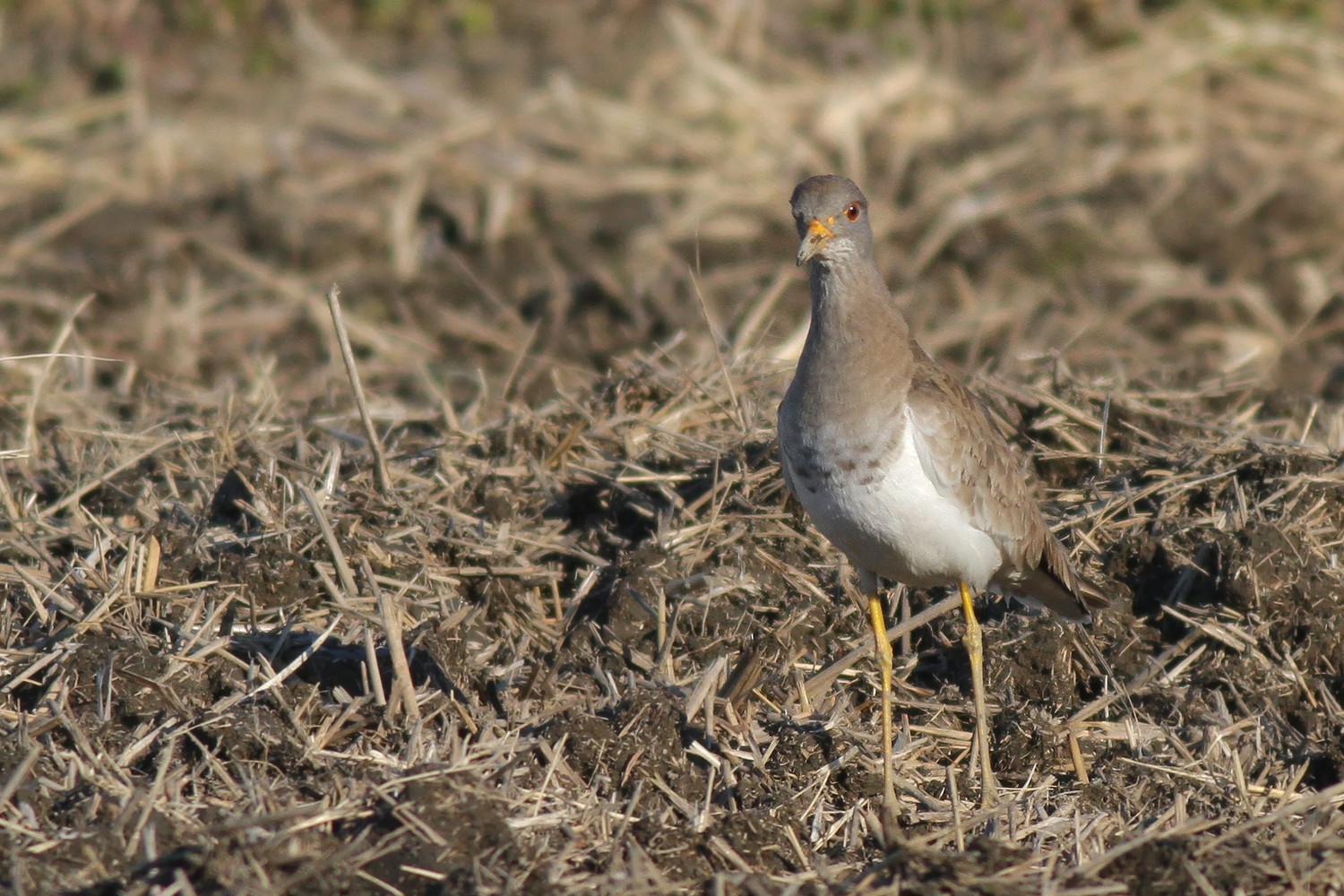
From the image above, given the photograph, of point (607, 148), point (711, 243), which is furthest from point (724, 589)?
point (607, 148)

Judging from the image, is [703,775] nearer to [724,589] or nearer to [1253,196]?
[724,589]

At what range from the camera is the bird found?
4.24 meters

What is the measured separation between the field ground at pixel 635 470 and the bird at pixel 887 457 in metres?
0.33

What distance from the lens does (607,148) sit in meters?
9.05

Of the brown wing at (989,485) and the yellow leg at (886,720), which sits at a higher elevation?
the brown wing at (989,485)

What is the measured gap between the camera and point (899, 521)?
167 inches

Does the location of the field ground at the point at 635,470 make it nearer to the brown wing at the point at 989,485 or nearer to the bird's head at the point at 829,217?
the brown wing at the point at 989,485

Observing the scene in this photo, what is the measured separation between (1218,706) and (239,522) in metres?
3.06

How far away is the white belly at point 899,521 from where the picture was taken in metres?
4.23

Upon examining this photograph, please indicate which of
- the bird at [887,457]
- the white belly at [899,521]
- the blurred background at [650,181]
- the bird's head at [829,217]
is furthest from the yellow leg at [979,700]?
the blurred background at [650,181]

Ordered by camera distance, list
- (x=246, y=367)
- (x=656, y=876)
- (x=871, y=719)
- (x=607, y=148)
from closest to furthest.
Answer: (x=656, y=876)
(x=871, y=719)
(x=246, y=367)
(x=607, y=148)

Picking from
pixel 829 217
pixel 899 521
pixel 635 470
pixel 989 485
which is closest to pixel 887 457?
pixel 899 521

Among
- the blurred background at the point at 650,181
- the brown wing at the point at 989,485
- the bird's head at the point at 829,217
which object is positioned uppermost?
the bird's head at the point at 829,217

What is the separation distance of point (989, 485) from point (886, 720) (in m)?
0.71
